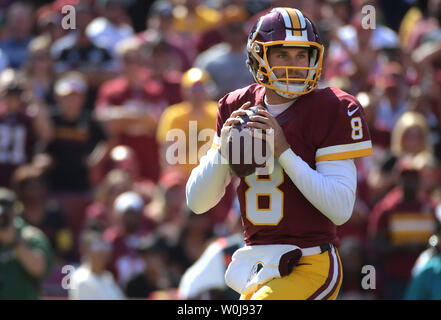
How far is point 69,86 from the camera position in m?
9.80

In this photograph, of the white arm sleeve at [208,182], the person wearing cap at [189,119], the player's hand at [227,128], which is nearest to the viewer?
the player's hand at [227,128]

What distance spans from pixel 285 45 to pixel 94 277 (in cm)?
410

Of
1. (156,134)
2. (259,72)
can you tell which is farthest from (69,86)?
(259,72)

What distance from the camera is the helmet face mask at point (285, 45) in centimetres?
431

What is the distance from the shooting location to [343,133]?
4.24 m

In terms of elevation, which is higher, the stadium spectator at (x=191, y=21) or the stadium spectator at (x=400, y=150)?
the stadium spectator at (x=191, y=21)

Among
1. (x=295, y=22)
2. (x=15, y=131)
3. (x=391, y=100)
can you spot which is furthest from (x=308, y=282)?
(x=15, y=131)

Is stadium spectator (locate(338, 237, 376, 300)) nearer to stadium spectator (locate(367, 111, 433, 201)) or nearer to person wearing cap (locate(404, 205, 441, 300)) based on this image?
stadium spectator (locate(367, 111, 433, 201))

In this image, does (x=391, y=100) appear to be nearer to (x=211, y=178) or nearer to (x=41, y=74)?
(x=41, y=74)

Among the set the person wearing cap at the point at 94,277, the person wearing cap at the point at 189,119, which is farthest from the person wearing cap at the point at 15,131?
the person wearing cap at the point at 94,277

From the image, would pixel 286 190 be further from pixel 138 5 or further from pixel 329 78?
pixel 138 5

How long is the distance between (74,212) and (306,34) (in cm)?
559

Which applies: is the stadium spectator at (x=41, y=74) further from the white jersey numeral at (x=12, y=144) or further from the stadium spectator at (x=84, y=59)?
the white jersey numeral at (x=12, y=144)

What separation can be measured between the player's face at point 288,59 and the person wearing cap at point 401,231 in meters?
4.55
